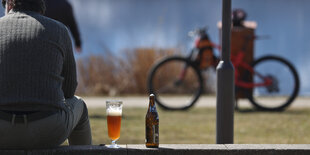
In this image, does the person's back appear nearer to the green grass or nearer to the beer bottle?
the beer bottle

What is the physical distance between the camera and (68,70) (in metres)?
3.48

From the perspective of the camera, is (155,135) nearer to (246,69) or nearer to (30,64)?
(30,64)

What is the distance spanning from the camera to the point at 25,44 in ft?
10.4

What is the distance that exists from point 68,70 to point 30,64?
1.20 ft

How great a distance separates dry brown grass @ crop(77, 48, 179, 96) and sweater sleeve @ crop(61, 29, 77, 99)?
27.9ft

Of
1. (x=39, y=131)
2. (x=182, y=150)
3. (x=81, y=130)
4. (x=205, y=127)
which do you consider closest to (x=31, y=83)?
(x=39, y=131)

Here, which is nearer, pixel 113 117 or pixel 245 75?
pixel 113 117

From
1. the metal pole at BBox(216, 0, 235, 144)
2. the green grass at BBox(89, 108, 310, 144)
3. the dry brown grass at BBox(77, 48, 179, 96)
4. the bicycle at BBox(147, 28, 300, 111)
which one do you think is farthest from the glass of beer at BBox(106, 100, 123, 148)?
the dry brown grass at BBox(77, 48, 179, 96)

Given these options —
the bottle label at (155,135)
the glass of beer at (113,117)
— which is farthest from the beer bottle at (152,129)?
the glass of beer at (113,117)

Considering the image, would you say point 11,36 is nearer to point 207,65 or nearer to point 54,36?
point 54,36

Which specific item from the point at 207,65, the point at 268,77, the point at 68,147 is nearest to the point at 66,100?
the point at 68,147

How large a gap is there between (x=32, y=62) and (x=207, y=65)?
18.8ft

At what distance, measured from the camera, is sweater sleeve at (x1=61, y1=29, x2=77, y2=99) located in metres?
3.36

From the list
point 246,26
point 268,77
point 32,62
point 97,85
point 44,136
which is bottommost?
point 97,85
